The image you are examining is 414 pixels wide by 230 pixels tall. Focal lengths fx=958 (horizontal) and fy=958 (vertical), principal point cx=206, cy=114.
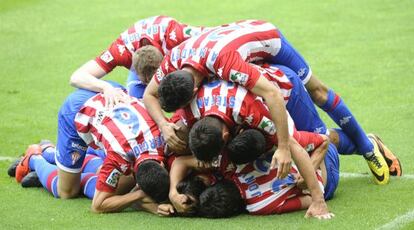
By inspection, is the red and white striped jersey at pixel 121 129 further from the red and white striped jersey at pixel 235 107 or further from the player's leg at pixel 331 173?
the player's leg at pixel 331 173

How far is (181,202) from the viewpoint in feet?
23.0

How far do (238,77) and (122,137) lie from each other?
1.06 m

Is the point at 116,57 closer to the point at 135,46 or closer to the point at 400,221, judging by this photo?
the point at 135,46

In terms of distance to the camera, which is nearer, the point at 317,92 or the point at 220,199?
the point at 220,199

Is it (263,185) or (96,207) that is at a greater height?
(263,185)

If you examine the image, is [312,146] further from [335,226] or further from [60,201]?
[60,201]

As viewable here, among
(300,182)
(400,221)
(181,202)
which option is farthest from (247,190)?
(400,221)

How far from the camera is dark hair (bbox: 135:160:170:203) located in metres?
6.94

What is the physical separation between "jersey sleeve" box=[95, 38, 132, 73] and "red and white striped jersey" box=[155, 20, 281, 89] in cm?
136

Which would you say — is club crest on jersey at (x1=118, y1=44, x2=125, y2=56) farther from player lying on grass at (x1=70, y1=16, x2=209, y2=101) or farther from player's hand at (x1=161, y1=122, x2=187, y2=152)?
player's hand at (x1=161, y1=122, x2=187, y2=152)

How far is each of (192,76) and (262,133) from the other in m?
0.66

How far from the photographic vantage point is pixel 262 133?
688 cm

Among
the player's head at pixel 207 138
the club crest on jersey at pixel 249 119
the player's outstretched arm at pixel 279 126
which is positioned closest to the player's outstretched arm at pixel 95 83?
the player's head at pixel 207 138

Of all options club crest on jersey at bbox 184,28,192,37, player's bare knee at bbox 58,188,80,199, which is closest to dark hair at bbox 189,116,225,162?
player's bare knee at bbox 58,188,80,199
